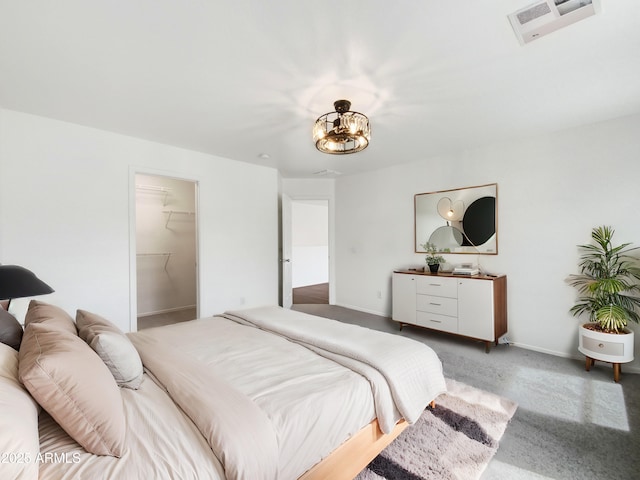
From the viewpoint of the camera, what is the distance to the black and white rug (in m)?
1.54

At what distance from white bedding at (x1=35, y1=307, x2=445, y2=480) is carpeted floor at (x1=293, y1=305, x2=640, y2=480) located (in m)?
0.57

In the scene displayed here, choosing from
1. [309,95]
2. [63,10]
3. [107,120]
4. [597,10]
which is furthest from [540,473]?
[107,120]

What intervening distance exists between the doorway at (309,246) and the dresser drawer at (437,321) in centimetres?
348

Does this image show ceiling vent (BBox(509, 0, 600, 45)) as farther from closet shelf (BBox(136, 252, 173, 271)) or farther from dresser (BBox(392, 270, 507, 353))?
closet shelf (BBox(136, 252, 173, 271))

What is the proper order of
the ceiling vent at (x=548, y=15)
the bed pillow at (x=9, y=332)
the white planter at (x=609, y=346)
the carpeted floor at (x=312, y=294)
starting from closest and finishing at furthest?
the bed pillow at (x=9, y=332) < the ceiling vent at (x=548, y=15) < the white planter at (x=609, y=346) < the carpeted floor at (x=312, y=294)

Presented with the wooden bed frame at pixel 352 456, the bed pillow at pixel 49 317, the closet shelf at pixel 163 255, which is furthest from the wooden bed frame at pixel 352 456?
the closet shelf at pixel 163 255

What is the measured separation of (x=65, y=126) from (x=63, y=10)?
183 centimetres

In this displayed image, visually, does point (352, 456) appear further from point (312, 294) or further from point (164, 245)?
point (312, 294)

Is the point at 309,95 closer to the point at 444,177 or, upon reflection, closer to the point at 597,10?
the point at 597,10

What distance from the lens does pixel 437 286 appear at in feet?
Result: 11.9

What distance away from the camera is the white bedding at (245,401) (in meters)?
0.96

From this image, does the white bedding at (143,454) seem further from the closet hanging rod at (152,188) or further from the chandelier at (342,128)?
the closet hanging rod at (152,188)

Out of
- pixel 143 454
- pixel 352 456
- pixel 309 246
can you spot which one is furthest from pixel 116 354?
pixel 309 246

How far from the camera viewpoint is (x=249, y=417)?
1120 millimetres
